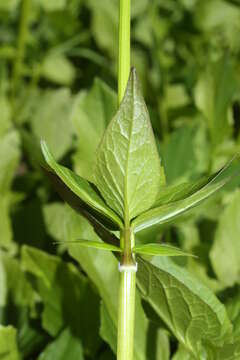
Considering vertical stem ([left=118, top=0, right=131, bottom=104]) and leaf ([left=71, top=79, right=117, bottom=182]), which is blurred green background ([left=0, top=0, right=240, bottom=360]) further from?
vertical stem ([left=118, top=0, right=131, bottom=104])

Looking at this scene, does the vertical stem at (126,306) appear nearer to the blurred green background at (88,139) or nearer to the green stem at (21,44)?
the blurred green background at (88,139)

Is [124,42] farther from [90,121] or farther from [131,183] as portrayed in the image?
[90,121]

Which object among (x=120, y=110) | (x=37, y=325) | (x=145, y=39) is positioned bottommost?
(x=37, y=325)

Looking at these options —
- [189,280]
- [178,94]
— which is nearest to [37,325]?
[189,280]

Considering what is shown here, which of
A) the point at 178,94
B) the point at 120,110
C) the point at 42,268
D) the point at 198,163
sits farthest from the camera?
the point at 178,94

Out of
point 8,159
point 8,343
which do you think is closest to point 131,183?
point 8,343

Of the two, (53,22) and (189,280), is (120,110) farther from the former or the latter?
(53,22)

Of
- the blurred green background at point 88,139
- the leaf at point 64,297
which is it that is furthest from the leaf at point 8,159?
the leaf at point 64,297
